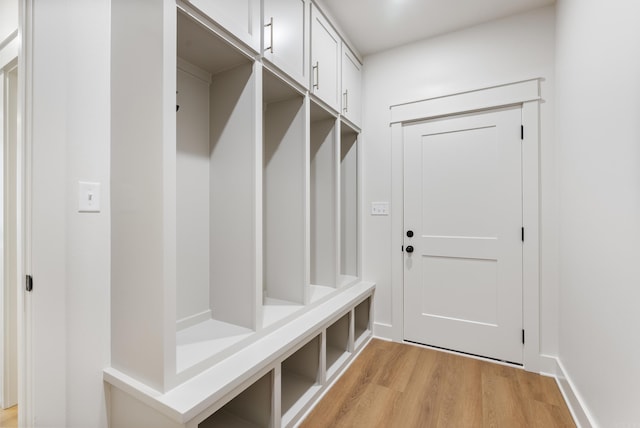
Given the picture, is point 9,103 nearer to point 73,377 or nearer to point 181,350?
point 73,377

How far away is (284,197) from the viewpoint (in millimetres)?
2008

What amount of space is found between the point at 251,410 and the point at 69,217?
1.25 meters

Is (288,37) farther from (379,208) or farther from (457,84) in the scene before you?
(379,208)

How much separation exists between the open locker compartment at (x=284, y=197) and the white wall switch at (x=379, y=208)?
108cm

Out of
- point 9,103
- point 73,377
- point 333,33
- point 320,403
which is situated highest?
point 333,33

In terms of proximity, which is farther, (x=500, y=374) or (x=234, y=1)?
(x=500, y=374)

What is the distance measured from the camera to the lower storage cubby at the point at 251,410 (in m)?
1.46

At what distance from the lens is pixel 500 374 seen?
2127mm

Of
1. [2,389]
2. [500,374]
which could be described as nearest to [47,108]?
[2,389]

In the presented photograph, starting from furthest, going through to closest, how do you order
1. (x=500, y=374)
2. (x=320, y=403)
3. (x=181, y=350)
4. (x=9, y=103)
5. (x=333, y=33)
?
(x=333, y=33) → (x=500, y=374) → (x=320, y=403) → (x=9, y=103) → (x=181, y=350)

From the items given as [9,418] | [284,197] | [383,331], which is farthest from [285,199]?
[9,418]

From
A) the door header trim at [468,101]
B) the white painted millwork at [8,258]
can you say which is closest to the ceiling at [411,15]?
the door header trim at [468,101]

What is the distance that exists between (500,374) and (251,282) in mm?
1953

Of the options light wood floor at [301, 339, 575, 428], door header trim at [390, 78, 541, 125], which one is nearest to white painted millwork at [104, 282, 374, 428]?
light wood floor at [301, 339, 575, 428]
